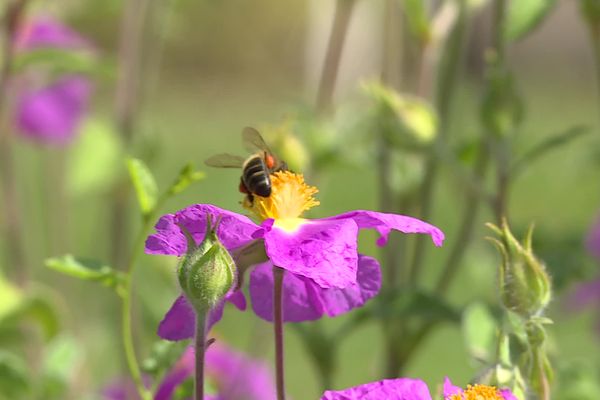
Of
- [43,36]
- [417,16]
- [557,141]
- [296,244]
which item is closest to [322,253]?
[296,244]

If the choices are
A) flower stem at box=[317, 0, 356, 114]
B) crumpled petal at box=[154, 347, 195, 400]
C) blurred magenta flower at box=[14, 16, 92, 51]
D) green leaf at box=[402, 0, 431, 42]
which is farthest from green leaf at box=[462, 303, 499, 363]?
blurred magenta flower at box=[14, 16, 92, 51]

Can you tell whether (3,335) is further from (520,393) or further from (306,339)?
(520,393)

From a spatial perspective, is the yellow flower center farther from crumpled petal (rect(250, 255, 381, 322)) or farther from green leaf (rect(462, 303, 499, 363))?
green leaf (rect(462, 303, 499, 363))

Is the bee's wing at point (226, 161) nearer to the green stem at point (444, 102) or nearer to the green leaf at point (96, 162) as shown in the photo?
the green stem at point (444, 102)

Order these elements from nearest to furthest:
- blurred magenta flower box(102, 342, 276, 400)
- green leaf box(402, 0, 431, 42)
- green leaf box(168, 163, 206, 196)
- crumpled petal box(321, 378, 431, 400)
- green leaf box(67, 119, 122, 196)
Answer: crumpled petal box(321, 378, 431, 400) → green leaf box(168, 163, 206, 196) → blurred magenta flower box(102, 342, 276, 400) → green leaf box(402, 0, 431, 42) → green leaf box(67, 119, 122, 196)

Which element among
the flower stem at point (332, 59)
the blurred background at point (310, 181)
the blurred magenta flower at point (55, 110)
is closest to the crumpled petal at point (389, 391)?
the blurred background at point (310, 181)

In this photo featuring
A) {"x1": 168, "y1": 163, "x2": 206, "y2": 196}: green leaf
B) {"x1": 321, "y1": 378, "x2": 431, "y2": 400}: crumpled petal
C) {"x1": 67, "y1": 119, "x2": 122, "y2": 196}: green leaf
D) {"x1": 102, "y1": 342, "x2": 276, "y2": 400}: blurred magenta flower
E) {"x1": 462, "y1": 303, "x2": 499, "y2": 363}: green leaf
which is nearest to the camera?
{"x1": 321, "y1": 378, "x2": 431, "y2": 400}: crumpled petal
